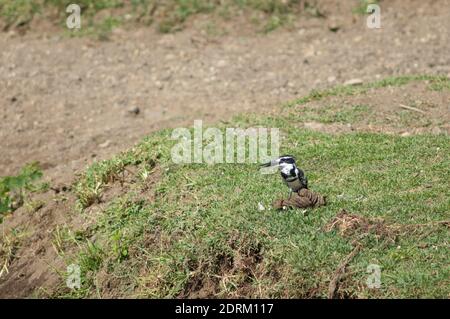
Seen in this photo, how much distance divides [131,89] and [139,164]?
2.93m

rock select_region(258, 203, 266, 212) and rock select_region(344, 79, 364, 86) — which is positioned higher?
rock select_region(344, 79, 364, 86)

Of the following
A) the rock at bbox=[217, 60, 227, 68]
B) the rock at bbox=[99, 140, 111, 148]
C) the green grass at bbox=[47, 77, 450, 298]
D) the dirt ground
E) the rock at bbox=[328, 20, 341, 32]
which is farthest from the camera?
the rock at bbox=[328, 20, 341, 32]

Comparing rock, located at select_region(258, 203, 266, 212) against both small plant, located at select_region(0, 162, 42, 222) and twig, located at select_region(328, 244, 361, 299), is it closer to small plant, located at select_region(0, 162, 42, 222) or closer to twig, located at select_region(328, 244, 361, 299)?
twig, located at select_region(328, 244, 361, 299)

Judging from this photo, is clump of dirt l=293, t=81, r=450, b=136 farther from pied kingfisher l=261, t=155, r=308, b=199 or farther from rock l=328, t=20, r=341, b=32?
rock l=328, t=20, r=341, b=32

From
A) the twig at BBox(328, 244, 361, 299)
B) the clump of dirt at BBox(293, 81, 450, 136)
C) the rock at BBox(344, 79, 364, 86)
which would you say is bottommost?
the twig at BBox(328, 244, 361, 299)

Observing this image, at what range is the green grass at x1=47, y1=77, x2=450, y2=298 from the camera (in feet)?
18.1

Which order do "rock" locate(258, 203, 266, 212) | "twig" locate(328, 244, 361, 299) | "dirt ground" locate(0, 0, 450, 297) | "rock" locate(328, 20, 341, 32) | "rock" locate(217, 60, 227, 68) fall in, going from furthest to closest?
"rock" locate(328, 20, 341, 32) → "rock" locate(217, 60, 227, 68) → "dirt ground" locate(0, 0, 450, 297) → "rock" locate(258, 203, 266, 212) → "twig" locate(328, 244, 361, 299)

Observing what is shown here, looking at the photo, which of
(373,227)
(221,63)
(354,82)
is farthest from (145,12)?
(373,227)

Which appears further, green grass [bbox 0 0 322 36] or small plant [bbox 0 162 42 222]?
green grass [bbox 0 0 322 36]

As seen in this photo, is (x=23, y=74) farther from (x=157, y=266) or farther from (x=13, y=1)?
(x=157, y=266)

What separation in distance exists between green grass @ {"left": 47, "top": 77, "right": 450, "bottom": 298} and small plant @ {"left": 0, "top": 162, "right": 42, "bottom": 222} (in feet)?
1.50

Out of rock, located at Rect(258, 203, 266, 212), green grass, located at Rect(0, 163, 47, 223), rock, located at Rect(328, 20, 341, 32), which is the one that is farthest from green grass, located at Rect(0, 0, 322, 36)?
rock, located at Rect(258, 203, 266, 212)

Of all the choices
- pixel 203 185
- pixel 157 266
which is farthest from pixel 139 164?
pixel 157 266

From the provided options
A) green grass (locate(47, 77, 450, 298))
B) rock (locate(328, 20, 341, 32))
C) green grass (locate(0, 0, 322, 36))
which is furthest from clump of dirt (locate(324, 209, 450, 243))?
green grass (locate(0, 0, 322, 36))
